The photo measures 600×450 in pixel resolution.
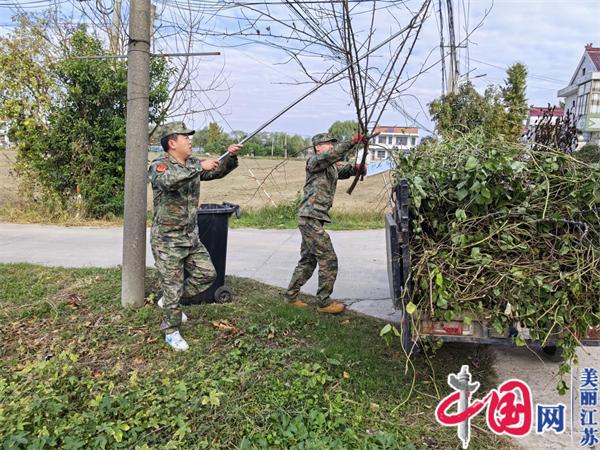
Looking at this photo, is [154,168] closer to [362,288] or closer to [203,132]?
[362,288]

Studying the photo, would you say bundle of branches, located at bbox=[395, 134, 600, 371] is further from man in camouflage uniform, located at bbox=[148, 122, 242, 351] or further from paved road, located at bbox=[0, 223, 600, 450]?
man in camouflage uniform, located at bbox=[148, 122, 242, 351]

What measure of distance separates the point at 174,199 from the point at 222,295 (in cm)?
143

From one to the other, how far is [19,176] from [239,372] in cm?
953

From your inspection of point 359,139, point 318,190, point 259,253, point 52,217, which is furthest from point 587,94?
point 359,139

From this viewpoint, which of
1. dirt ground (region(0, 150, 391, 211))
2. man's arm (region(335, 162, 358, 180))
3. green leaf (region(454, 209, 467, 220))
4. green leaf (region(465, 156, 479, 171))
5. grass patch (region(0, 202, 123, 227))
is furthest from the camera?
grass patch (region(0, 202, 123, 227))

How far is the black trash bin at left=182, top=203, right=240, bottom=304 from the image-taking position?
16.2 feet

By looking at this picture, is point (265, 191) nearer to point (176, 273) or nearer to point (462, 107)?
point (462, 107)

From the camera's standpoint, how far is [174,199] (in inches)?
165

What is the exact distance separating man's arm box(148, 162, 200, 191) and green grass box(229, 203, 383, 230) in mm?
7026

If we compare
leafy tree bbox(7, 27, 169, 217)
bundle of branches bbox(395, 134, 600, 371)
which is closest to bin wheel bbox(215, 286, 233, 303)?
bundle of branches bbox(395, 134, 600, 371)

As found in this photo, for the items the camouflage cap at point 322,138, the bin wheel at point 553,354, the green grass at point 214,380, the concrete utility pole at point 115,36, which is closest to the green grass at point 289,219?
the concrete utility pole at point 115,36

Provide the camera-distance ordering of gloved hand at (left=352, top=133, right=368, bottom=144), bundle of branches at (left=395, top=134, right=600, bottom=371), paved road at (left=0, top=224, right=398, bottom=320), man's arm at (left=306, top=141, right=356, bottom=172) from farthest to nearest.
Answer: paved road at (left=0, top=224, right=398, bottom=320) → man's arm at (left=306, top=141, right=356, bottom=172) → gloved hand at (left=352, top=133, right=368, bottom=144) → bundle of branches at (left=395, top=134, right=600, bottom=371)

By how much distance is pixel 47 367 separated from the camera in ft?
11.6

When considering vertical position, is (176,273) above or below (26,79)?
below
